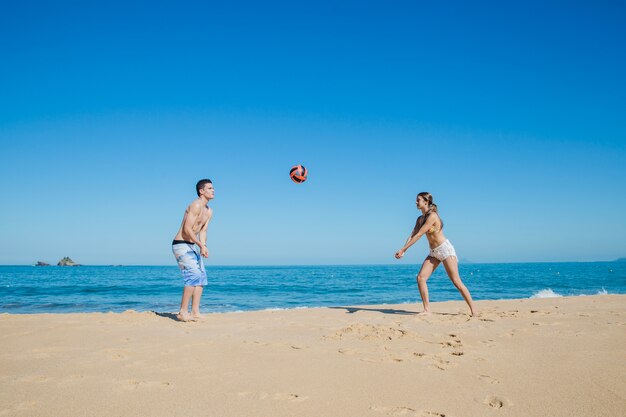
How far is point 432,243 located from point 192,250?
3935 mm

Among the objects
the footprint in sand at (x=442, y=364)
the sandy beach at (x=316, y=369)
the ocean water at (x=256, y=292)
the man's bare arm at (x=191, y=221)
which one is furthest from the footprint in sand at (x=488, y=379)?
the ocean water at (x=256, y=292)

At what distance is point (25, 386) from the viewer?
282 centimetres

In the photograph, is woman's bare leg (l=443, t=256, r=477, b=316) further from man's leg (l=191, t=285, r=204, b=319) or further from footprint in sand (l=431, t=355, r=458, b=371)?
man's leg (l=191, t=285, r=204, b=319)

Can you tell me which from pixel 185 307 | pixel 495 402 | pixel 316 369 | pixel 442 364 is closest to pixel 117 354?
pixel 316 369

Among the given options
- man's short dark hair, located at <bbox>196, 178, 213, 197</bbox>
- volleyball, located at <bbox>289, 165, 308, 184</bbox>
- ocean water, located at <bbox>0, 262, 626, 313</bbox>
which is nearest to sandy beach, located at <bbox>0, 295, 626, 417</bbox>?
man's short dark hair, located at <bbox>196, 178, 213, 197</bbox>

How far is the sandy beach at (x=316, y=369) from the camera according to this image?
243 cm

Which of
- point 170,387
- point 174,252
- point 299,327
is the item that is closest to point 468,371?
point 170,387

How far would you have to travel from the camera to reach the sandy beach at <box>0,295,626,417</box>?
243 cm

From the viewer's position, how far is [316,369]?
10.5ft

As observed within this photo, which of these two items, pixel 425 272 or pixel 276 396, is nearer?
pixel 276 396

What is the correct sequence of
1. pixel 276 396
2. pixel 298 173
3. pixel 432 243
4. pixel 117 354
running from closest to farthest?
1. pixel 276 396
2. pixel 117 354
3. pixel 432 243
4. pixel 298 173

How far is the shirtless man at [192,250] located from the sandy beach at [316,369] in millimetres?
840

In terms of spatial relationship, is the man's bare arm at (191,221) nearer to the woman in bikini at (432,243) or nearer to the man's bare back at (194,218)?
the man's bare back at (194,218)

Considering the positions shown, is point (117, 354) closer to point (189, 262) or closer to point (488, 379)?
point (189, 262)
